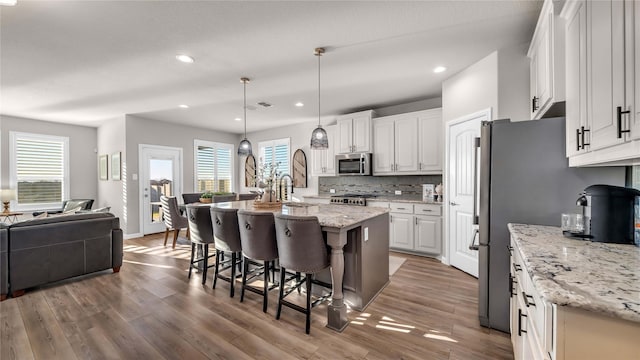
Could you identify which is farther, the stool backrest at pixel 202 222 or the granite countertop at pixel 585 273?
the stool backrest at pixel 202 222

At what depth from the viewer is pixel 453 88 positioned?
3.51 metres

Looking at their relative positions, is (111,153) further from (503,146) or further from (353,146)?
(503,146)

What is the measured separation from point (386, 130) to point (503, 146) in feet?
8.95

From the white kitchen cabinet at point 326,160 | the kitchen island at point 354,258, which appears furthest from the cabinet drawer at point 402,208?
the white kitchen cabinet at point 326,160

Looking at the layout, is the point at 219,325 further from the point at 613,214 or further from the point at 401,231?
the point at 401,231

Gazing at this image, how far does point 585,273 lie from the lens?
0.98 meters

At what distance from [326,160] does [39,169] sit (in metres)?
6.09

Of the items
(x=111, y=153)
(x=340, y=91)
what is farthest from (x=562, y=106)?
(x=111, y=153)

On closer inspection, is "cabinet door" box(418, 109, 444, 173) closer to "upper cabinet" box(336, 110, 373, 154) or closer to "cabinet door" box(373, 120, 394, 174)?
"cabinet door" box(373, 120, 394, 174)

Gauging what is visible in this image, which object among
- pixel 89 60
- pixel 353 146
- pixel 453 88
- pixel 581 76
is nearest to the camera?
pixel 581 76

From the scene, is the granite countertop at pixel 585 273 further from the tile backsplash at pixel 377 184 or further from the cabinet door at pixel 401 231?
the tile backsplash at pixel 377 184

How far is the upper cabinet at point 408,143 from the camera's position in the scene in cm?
416

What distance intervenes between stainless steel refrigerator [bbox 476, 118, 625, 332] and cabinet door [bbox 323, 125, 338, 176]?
3.36m

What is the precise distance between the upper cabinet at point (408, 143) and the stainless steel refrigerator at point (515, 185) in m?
2.03
